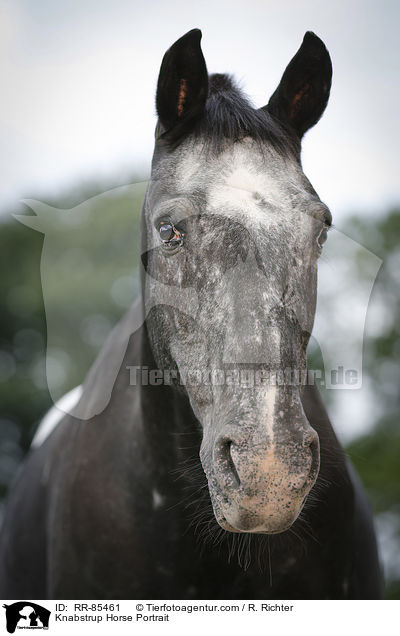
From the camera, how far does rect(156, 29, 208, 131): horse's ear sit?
2324 mm

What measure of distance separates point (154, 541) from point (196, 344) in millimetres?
1079

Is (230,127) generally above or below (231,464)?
above

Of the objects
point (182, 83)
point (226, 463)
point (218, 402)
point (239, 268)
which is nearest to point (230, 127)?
point (182, 83)

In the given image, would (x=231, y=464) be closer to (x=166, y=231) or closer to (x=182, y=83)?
(x=166, y=231)

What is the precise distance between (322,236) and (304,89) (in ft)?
2.69

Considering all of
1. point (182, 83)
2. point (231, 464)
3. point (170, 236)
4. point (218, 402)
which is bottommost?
point (231, 464)

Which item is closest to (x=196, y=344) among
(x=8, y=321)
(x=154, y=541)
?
(x=154, y=541)

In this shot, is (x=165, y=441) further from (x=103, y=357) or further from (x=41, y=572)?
(x=41, y=572)

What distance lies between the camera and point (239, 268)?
6.29ft

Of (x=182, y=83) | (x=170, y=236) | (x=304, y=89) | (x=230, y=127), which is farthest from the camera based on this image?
(x=304, y=89)

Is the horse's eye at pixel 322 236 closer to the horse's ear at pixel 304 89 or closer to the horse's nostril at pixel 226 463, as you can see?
the horse's ear at pixel 304 89

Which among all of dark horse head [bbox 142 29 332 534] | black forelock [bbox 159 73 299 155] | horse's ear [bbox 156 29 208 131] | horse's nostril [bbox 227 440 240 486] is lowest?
horse's nostril [bbox 227 440 240 486]
